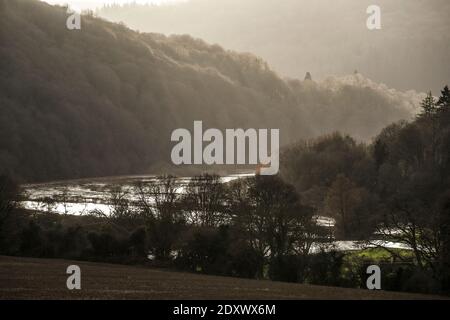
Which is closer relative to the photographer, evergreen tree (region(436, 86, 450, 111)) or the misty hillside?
evergreen tree (region(436, 86, 450, 111))

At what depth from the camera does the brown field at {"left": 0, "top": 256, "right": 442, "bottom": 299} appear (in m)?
20.6

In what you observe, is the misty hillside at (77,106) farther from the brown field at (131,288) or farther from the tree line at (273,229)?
the brown field at (131,288)

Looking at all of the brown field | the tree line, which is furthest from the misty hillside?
the brown field

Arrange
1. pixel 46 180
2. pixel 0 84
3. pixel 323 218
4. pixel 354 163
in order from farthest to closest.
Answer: pixel 0 84 < pixel 46 180 < pixel 354 163 < pixel 323 218

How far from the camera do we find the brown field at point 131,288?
20.6 metres

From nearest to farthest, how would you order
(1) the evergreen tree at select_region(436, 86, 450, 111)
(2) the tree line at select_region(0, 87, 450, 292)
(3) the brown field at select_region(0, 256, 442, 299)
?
1. (3) the brown field at select_region(0, 256, 442, 299)
2. (2) the tree line at select_region(0, 87, 450, 292)
3. (1) the evergreen tree at select_region(436, 86, 450, 111)

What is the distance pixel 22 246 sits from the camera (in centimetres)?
3769

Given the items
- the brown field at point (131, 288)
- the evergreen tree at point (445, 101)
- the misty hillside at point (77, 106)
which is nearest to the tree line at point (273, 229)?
the evergreen tree at point (445, 101)

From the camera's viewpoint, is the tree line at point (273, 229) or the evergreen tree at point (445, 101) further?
the evergreen tree at point (445, 101)

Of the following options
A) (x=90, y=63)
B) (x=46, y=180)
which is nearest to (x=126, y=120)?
(x=90, y=63)

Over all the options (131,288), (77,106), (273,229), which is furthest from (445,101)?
(77,106)

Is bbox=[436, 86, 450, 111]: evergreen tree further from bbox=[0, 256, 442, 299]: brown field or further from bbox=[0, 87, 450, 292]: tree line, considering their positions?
bbox=[0, 256, 442, 299]: brown field
